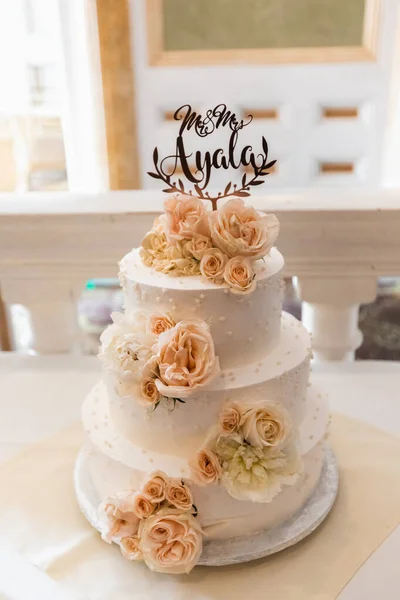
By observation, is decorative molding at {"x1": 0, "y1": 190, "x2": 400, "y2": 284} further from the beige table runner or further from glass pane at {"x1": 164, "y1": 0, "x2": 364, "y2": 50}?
glass pane at {"x1": 164, "y1": 0, "x2": 364, "y2": 50}

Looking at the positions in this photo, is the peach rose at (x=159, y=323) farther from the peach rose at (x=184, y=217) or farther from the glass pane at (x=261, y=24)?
the glass pane at (x=261, y=24)

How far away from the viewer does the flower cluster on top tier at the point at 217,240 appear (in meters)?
0.82

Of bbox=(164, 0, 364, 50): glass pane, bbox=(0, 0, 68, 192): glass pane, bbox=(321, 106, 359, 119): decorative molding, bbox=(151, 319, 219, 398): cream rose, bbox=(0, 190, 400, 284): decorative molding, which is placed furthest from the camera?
bbox=(0, 0, 68, 192): glass pane

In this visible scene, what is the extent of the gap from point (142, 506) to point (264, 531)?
0.23 meters

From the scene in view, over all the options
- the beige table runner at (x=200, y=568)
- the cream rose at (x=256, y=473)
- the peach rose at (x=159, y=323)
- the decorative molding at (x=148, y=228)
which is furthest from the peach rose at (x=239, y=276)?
the decorative molding at (x=148, y=228)

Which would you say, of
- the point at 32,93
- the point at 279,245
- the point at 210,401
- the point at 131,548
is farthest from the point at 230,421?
the point at 32,93

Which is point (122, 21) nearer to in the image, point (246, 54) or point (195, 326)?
point (246, 54)

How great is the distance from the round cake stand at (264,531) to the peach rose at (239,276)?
16.4 inches

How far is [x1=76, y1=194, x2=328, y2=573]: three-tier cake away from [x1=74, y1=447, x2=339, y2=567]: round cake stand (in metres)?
0.02

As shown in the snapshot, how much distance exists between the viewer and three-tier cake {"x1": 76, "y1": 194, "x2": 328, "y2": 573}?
806mm

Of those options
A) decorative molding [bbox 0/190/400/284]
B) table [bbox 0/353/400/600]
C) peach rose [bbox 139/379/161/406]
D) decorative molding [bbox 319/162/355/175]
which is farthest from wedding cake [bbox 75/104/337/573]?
decorative molding [bbox 319/162/355/175]

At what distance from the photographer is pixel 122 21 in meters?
2.20

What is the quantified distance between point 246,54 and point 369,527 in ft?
6.29

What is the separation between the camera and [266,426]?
81 centimetres
